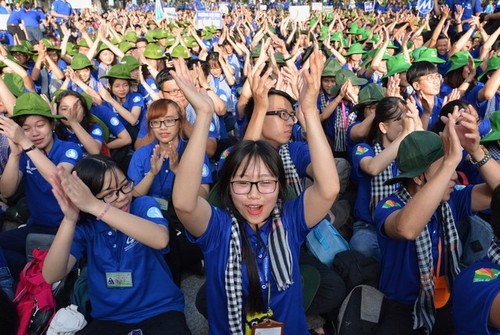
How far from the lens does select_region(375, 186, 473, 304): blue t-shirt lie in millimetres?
2398

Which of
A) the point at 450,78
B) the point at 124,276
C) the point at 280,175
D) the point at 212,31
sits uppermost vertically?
the point at 212,31

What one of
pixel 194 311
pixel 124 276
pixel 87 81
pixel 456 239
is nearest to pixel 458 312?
pixel 456 239

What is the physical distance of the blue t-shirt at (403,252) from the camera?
2398 mm

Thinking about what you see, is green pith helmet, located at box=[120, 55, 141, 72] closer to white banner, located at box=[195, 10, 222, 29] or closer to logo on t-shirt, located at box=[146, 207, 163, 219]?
logo on t-shirt, located at box=[146, 207, 163, 219]

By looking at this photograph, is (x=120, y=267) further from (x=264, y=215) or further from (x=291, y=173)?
(x=291, y=173)

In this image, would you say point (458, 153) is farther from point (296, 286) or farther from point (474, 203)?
point (296, 286)

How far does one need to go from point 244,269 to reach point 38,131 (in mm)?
2401

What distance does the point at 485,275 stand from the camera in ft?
A: 5.59

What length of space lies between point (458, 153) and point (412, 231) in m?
0.45

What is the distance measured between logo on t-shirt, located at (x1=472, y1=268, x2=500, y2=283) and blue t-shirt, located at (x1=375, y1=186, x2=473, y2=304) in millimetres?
628

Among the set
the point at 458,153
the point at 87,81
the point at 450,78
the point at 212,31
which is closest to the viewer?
the point at 458,153

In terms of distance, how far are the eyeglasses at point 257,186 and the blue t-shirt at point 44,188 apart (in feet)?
6.50

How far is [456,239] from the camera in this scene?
2.38 metres

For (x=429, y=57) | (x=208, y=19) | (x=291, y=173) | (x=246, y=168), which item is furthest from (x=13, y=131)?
(x=208, y=19)
